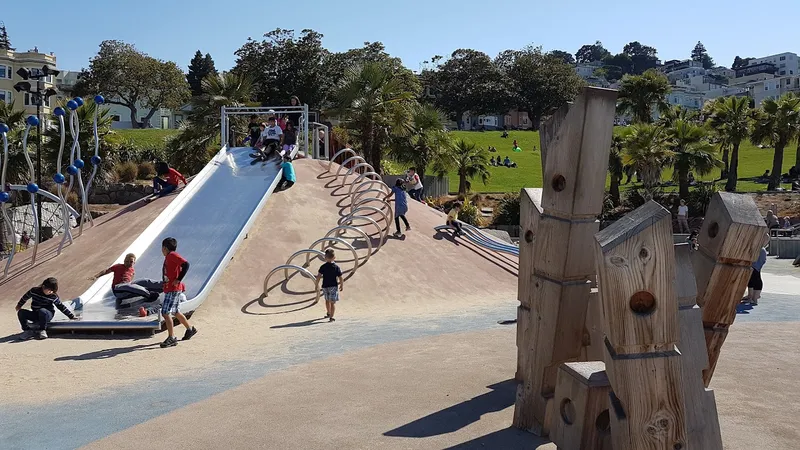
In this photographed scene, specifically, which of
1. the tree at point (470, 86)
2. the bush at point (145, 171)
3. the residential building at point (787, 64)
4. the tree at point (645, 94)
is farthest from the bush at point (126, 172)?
the residential building at point (787, 64)

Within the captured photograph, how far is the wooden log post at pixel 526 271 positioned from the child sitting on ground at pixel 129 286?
7.44 meters

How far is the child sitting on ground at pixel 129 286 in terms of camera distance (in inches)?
488

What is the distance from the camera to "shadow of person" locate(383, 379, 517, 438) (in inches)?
247

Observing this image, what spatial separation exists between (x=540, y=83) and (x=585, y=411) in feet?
268

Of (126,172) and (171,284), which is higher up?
(171,284)

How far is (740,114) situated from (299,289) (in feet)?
111

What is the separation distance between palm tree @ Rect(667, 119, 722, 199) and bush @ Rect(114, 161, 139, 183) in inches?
1049

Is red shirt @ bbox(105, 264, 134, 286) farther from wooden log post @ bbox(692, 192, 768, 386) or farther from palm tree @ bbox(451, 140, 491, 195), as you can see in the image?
palm tree @ bbox(451, 140, 491, 195)

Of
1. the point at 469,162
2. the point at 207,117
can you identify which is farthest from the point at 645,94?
the point at 207,117

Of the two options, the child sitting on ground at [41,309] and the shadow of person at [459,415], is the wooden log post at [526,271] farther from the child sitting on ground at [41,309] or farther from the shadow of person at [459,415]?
the child sitting on ground at [41,309]

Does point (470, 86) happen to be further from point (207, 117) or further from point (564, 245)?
point (564, 245)

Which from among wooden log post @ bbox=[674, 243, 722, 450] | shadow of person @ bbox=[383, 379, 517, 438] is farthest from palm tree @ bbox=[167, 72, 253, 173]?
wooden log post @ bbox=[674, 243, 722, 450]

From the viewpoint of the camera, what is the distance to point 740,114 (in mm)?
40688

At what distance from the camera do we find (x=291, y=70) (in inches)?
2110
